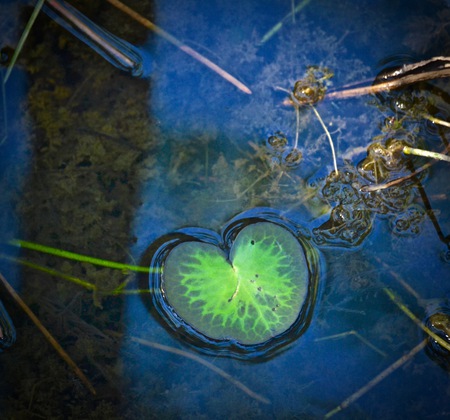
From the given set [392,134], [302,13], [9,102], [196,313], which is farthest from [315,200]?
[9,102]

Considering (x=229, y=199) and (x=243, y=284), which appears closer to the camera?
(x=243, y=284)

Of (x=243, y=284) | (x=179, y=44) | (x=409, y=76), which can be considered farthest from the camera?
(x=179, y=44)

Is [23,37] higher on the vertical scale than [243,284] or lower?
higher

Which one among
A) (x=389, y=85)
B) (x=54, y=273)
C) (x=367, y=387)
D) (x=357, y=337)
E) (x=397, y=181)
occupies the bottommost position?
(x=54, y=273)

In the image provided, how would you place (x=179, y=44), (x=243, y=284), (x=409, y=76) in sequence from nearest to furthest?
(x=243, y=284), (x=409, y=76), (x=179, y=44)

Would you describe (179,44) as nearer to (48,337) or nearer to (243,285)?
(243,285)

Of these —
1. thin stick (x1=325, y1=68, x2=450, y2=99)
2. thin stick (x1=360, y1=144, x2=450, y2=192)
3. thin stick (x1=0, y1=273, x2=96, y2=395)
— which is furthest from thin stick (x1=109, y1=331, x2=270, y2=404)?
thin stick (x1=325, y1=68, x2=450, y2=99)

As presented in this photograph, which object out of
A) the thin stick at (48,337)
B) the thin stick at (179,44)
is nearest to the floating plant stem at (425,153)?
the thin stick at (179,44)

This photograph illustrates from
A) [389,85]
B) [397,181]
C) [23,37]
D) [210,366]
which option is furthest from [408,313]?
[23,37]
